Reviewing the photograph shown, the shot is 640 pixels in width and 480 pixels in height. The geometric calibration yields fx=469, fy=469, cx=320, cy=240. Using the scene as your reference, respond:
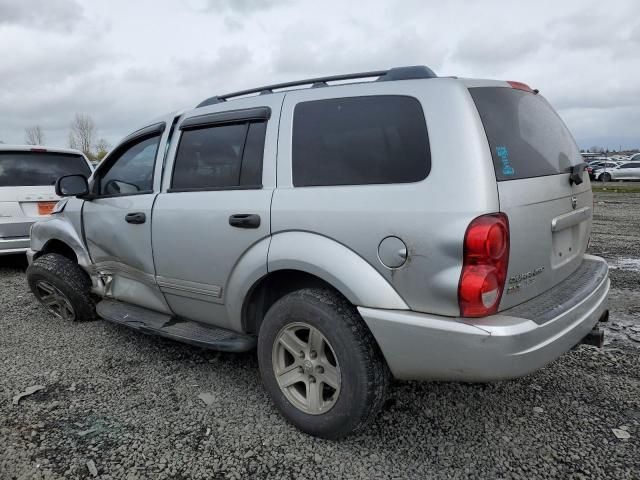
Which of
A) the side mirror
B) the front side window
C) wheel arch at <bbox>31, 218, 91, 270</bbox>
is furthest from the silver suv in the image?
wheel arch at <bbox>31, 218, 91, 270</bbox>

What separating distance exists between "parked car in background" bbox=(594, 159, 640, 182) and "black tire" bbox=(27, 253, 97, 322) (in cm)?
3226

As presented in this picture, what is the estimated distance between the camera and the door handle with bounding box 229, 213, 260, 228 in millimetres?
2633

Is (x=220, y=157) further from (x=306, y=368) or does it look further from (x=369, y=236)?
(x=306, y=368)

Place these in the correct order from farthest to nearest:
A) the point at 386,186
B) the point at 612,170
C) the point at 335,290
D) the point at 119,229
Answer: the point at 612,170, the point at 119,229, the point at 335,290, the point at 386,186

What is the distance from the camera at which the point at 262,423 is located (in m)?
2.69

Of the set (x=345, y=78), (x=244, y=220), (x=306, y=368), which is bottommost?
(x=306, y=368)

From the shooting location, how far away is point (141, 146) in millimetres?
3658

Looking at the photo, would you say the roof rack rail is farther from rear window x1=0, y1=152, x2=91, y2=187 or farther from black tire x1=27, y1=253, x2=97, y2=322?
rear window x1=0, y1=152, x2=91, y2=187

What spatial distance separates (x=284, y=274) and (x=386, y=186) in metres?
0.81

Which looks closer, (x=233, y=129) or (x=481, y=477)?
(x=481, y=477)

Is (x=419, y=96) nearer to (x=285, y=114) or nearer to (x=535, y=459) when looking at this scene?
(x=285, y=114)

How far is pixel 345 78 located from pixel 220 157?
3.05 feet

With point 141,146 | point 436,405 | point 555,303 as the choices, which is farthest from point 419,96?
point 141,146

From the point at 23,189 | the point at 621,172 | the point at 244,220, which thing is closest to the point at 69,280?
the point at 244,220
